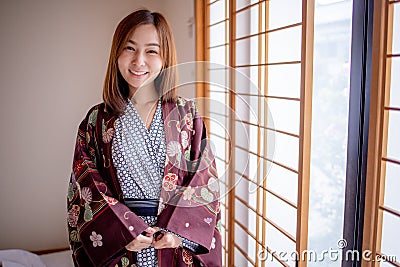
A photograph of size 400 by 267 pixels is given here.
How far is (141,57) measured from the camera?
1.36 metres

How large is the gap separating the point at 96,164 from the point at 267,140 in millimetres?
754

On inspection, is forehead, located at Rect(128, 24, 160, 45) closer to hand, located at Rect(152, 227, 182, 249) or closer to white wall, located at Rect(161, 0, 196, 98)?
hand, located at Rect(152, 227, 182, 249)

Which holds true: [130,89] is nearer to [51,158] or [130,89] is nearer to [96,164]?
[96,164]

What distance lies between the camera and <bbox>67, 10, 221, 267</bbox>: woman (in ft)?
4.37

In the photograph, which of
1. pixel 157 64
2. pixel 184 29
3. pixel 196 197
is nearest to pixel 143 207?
pixel 196 197

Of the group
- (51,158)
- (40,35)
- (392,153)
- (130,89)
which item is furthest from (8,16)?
(392,153)

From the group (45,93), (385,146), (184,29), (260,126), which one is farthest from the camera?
(45,93)

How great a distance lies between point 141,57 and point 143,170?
1.30 feet

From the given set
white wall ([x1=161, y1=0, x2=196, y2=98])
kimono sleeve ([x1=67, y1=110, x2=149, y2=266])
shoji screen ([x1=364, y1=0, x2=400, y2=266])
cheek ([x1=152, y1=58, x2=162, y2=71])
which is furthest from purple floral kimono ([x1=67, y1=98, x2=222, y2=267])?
white wall ([x1=161, y1=0, x2=196, y2=98])

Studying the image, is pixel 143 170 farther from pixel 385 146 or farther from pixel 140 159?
pixel 385 146

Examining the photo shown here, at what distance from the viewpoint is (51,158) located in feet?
8.40

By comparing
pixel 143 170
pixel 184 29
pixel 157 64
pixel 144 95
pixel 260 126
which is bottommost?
pixel 143 170

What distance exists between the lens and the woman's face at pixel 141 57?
1.36 meters

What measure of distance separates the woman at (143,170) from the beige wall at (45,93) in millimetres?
Result: 1003
